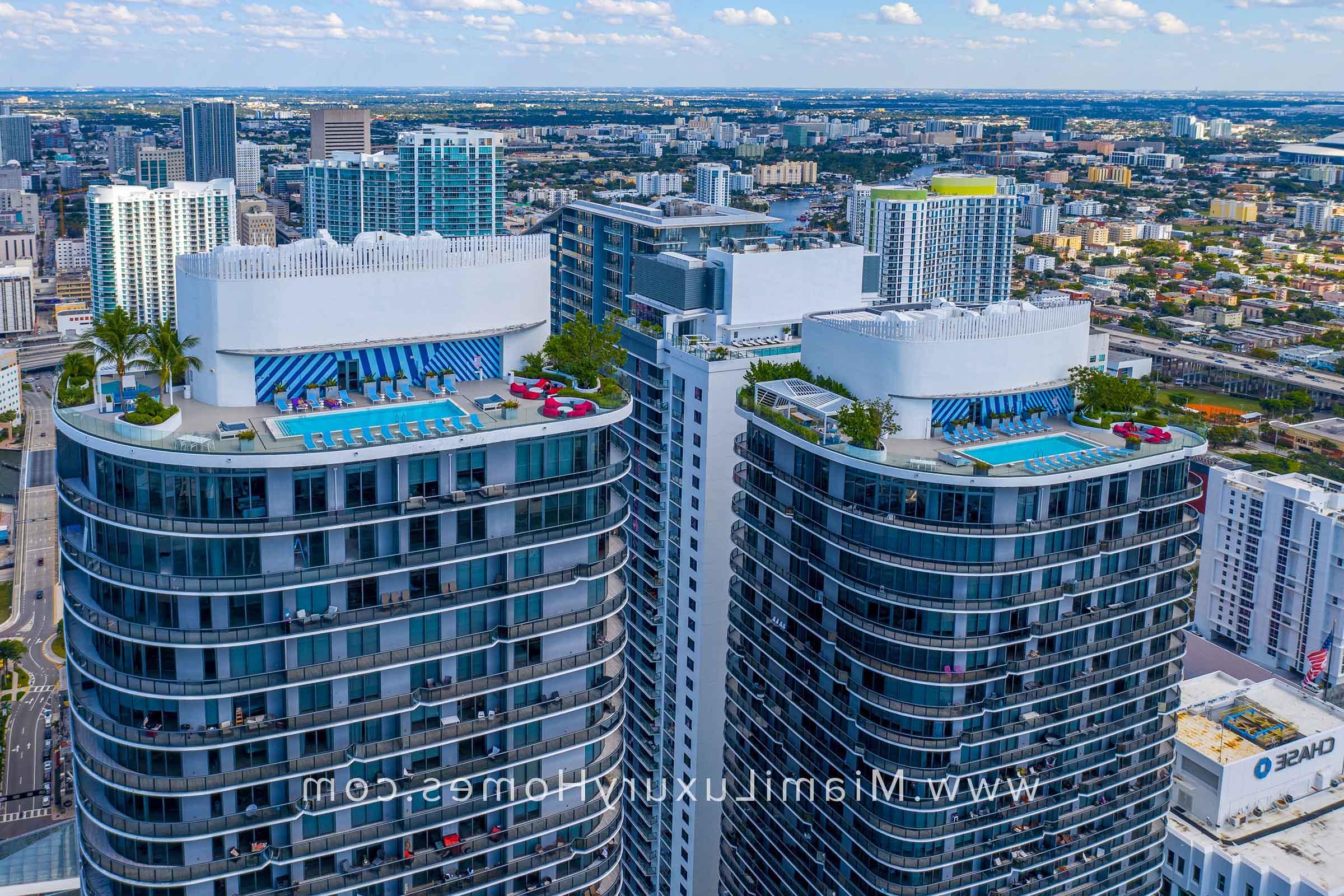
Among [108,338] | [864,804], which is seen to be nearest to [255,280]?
[108,338]

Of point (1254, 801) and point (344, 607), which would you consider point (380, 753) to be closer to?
point (344, 607)

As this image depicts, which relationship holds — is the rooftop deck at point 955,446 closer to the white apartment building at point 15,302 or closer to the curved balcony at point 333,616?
the curved balcony at point 333,616

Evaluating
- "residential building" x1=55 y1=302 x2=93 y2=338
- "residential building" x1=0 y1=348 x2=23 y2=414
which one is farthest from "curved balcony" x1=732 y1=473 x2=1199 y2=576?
"residential building" x1=55 y1=302 x2=93 y2=338

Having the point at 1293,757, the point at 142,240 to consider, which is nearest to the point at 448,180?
the point at 142,240

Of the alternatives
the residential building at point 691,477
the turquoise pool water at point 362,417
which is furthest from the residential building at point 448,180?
the turquoise pool water at point 362,417

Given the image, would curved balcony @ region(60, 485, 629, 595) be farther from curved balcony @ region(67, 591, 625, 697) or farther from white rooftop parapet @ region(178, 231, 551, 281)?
white rooftop parapet @ region(178, 231, 551, 281)

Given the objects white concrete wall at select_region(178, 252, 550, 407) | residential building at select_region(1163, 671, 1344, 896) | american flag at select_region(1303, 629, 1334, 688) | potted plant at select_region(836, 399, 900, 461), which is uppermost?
white concrete wall at select_region(178, 252, 550, 407)
